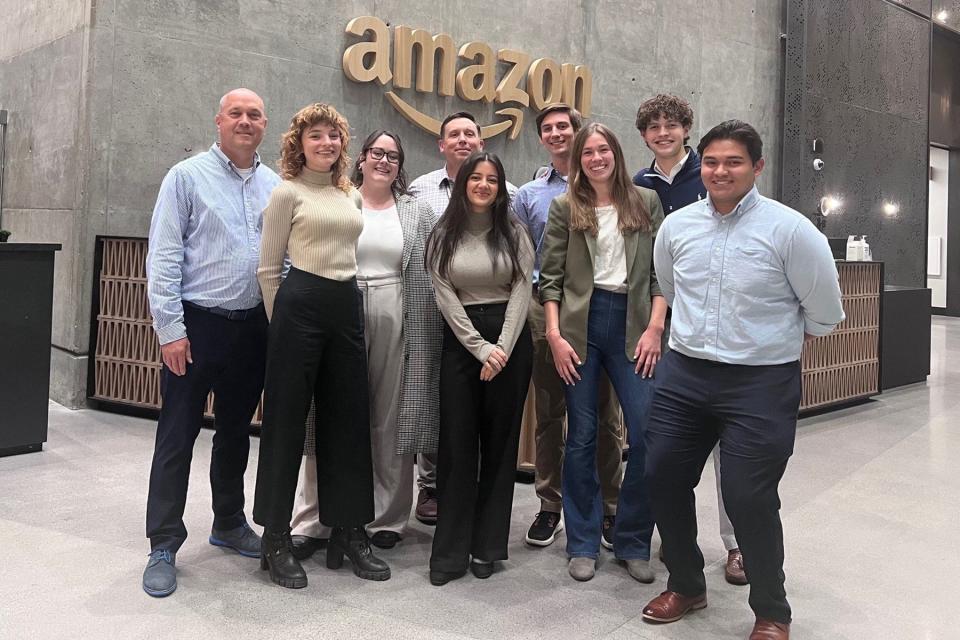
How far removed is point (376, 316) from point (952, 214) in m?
16.1

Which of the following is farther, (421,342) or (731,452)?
(421,342)

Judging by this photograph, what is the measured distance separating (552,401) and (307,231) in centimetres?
130

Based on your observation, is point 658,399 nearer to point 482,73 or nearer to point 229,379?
point 229,379

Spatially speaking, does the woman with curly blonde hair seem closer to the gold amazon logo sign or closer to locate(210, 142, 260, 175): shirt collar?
locate(210, 142, 260, 175): shirt collar

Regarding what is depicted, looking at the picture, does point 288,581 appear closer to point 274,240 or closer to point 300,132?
point 274,240

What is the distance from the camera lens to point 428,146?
730 cm

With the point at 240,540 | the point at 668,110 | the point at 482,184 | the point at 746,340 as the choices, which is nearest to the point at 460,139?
the point at 482,184

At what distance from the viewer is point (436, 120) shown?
23.8ft

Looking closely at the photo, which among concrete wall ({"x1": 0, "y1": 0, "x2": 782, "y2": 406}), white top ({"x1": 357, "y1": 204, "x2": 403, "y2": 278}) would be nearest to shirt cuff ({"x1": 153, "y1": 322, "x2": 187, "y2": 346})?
white top ({"x1": 357, "y1": 204, "x2": 403, "y2": 278})

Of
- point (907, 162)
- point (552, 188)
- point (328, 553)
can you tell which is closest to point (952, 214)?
point (907, 162)

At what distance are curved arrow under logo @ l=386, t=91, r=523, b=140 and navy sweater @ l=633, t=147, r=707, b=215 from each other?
339 centimetres

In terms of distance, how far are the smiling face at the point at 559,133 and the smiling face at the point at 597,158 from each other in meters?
0.41

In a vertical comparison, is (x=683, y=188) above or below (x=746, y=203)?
above

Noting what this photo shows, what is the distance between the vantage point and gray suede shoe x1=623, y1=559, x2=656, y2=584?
120 inches
